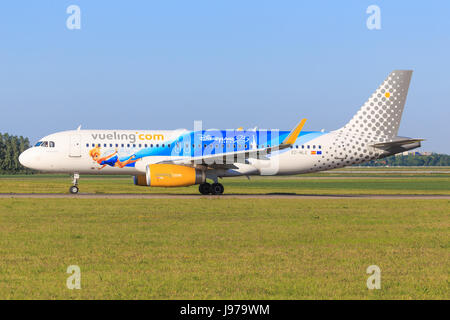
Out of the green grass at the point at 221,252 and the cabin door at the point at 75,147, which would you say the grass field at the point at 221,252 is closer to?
the green grass at the point at 221,252

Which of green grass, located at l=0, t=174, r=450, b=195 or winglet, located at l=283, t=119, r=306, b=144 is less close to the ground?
winglet, located at l=283, t=119, r=306, b=144

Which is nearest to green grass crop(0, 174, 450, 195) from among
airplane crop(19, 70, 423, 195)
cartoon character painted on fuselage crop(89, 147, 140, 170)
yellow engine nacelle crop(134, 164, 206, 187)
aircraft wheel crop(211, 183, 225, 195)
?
airplane crop(19, 70, 423, 195)

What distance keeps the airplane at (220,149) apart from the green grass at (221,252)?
10222mm

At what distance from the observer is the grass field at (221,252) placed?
10727mm

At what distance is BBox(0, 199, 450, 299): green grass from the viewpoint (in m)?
10.7

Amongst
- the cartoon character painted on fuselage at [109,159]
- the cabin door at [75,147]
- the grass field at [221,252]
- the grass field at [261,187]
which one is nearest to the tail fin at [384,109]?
the grass field at [261,187]

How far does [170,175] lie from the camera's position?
3475 cm

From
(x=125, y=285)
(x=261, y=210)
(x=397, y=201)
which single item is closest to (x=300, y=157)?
(x=397, y=201)

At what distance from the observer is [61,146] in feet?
123

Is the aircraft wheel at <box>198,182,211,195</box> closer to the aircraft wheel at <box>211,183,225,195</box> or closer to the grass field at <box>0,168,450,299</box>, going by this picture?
the aircraft wheel at <box>211,183,225,195</box>

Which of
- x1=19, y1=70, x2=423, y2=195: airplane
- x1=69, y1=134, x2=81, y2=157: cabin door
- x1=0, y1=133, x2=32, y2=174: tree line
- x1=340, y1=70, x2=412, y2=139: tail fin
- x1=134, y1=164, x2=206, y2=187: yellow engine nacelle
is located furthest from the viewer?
x1=0, y1=133, x2=32, y2=174: tree line

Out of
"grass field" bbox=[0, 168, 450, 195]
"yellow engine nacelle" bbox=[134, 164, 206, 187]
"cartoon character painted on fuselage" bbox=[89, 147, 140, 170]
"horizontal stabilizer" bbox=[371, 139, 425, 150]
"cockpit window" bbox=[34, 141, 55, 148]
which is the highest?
"cockpit window" bbox=[34, 141, 55, 148]
